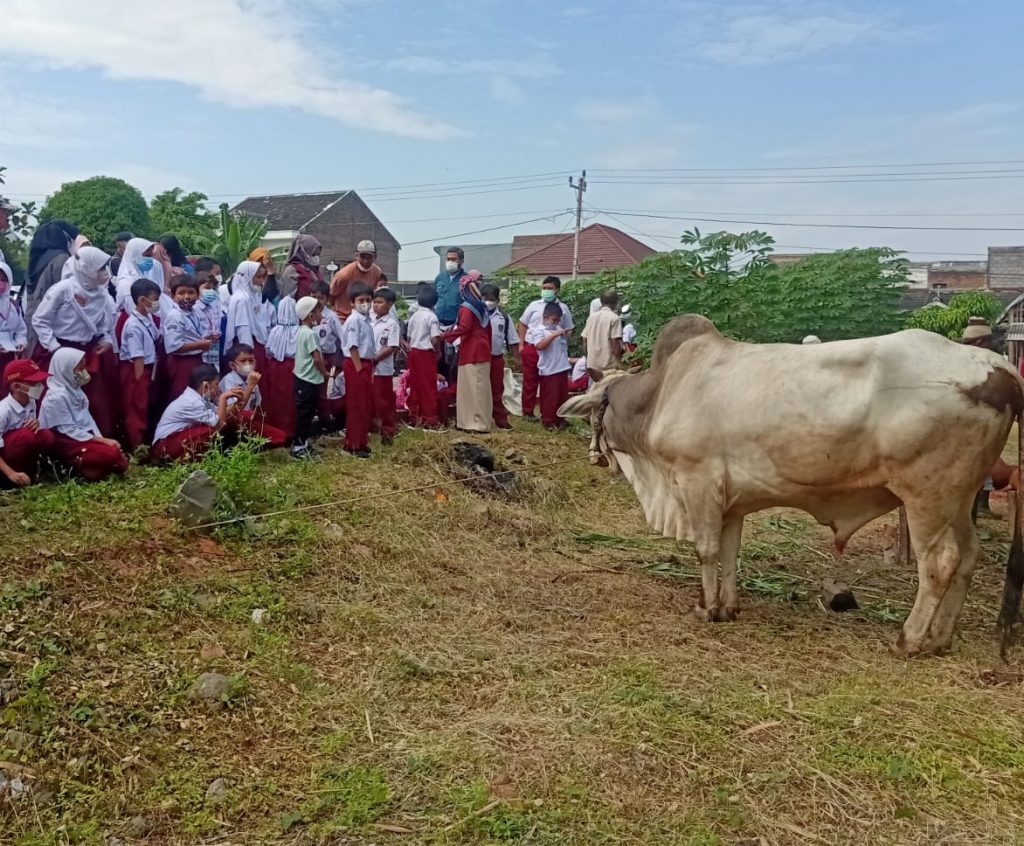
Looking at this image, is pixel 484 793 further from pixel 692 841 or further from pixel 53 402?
pixel 53 402

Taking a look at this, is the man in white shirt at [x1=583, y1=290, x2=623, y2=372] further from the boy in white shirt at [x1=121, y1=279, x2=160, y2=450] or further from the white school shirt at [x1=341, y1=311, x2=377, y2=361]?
the boy in white shirt at [x1=121, y1=279, x2=160, y2=450]

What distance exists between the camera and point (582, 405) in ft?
22.6

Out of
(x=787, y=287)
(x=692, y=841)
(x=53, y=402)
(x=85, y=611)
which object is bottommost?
(x=692, y=841)

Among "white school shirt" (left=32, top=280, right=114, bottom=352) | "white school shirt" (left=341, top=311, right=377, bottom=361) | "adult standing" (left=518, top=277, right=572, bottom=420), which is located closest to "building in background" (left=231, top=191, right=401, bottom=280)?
"adult standing" (left=518, top=277, right=572, bottom=420)

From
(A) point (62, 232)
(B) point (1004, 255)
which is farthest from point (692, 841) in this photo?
(B) point (1004, 255)

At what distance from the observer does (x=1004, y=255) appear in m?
43.6

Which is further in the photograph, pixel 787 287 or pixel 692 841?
pixel 787 287

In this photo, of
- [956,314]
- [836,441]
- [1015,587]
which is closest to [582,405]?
[836,441]

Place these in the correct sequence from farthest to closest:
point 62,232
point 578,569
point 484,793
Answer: point 62,232 < point 578,569 < point 484,793

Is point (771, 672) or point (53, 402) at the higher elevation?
point (53, 402)

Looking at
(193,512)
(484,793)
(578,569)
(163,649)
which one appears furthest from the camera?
(578,569)

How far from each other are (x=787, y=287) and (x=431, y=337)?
6.09m

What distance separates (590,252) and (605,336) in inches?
1055

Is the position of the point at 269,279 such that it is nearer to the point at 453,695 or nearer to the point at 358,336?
the point at 358,336
